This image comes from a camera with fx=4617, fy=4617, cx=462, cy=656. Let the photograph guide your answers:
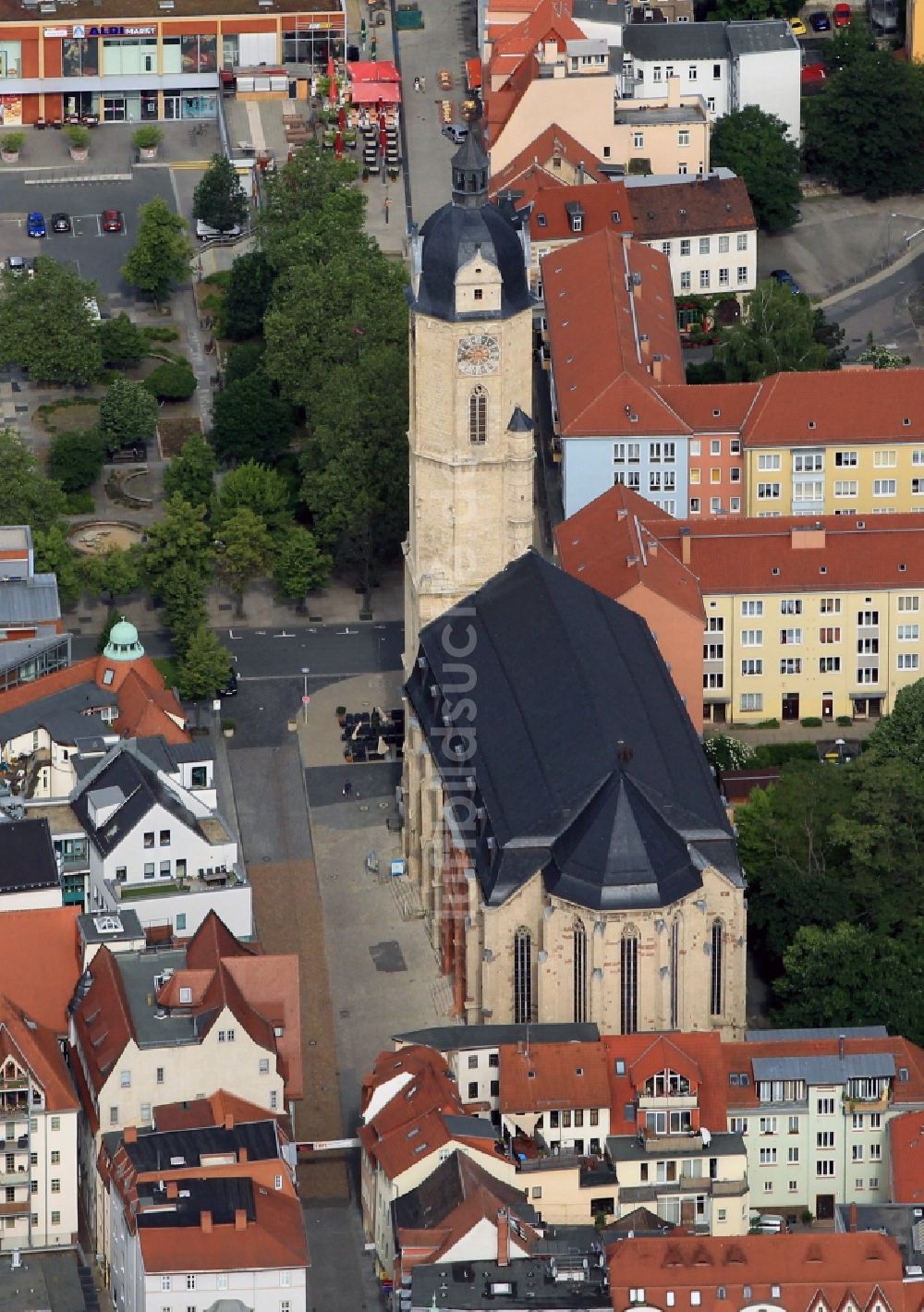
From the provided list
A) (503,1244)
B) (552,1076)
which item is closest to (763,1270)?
(503,1244)

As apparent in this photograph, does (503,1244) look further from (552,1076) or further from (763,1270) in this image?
(552,1076)

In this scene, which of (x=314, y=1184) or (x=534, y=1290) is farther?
(x=314, y=1184)

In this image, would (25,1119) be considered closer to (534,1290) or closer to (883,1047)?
(534,1290)

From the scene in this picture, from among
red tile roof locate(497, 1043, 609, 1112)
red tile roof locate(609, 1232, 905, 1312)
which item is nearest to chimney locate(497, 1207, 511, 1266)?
red tile roof locate(609, 1232, 905, 1312)

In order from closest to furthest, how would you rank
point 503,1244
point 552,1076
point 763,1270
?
point 763,1270, point 503,1244, point 552,1076

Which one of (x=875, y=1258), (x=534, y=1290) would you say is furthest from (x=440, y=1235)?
(x=875, y=1258)

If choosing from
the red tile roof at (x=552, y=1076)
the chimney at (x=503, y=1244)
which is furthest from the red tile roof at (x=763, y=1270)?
the red tile roof at (x=552, y=1076)
